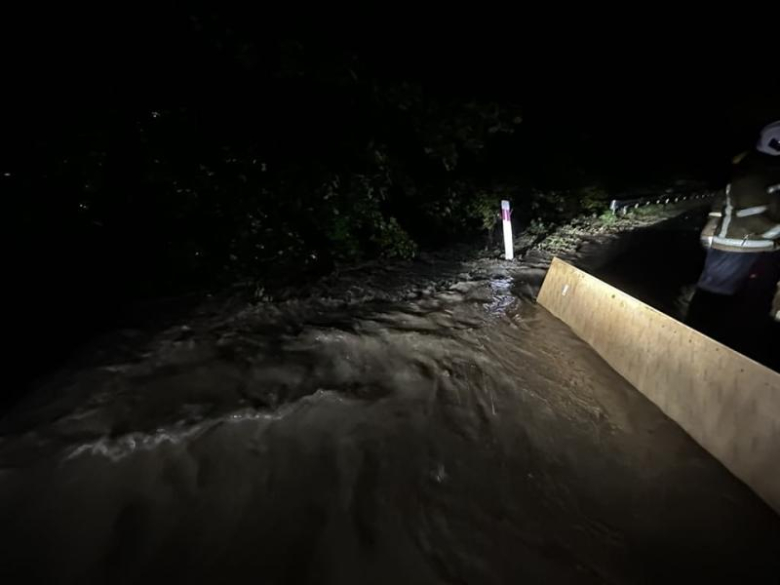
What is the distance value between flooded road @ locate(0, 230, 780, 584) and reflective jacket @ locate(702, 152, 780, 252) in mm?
1824

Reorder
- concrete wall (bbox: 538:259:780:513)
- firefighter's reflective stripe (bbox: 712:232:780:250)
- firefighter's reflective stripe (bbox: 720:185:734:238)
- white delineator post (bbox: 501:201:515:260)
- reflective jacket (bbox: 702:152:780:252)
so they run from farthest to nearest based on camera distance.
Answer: white delineator post (bbox: 501:201:515:260) → firefighter's reflective stripe (bbox: 720:185:734:238) → firefighter's reflective stripe (bbox: 712:232:780:250) → reflective jacket (bbox: 702:152:780:252) → concrete wall (bbox: 538:259:780:513)

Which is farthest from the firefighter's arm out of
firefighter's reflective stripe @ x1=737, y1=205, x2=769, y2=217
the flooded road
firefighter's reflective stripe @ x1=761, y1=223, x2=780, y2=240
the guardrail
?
the guardrail

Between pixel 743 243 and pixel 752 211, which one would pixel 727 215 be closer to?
pixel 752 211

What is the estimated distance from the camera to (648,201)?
10.7 metres

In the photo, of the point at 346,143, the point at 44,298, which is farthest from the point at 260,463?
the point at 346,143

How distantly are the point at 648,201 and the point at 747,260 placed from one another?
331 inches

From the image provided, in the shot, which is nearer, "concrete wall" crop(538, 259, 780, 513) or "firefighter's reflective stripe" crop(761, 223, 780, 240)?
"concrete wall" crop(538, 259, 780, 513)

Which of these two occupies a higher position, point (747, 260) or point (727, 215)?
point (727, 215)

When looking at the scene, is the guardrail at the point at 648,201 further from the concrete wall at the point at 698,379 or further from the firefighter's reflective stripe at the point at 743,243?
the concrete wall at the point at 698,379

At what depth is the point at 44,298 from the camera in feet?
14.6

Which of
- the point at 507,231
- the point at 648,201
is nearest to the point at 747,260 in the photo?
the point at 507,231

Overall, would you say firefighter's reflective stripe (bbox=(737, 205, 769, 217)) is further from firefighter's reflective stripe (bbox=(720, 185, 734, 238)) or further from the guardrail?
the guardrail

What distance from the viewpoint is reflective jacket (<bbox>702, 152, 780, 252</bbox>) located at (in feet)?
11.0

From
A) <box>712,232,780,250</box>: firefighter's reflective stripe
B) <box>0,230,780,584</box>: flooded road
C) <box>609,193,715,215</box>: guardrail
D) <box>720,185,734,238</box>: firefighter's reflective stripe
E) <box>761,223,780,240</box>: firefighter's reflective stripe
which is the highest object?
<box>720,185,734,238</box>: firefighter's reflective stripe
